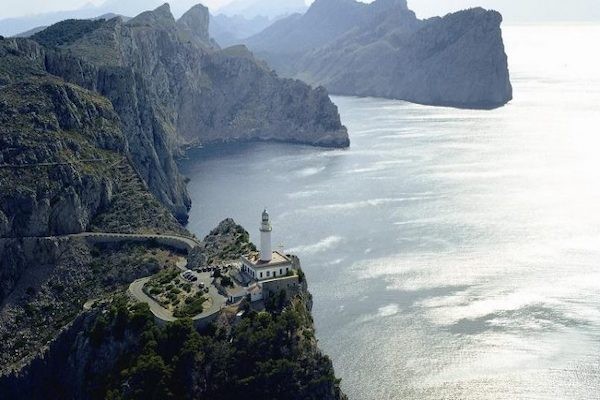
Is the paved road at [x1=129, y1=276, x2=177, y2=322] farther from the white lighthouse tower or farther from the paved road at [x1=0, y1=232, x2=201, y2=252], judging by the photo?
the paved road at [x1=0, y1=232, x2=201, y2=252]

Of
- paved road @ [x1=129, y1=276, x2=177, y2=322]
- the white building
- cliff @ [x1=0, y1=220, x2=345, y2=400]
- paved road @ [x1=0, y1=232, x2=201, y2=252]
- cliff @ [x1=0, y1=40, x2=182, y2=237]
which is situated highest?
cliff @ [x1=0, y1=40, x2=182, y2=237]

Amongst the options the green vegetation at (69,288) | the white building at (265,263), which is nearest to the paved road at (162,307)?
the white building at (265,263)

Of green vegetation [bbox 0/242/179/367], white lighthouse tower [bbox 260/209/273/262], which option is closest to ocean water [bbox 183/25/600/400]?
white lighthouse tower [bbox 260/209/273/262]

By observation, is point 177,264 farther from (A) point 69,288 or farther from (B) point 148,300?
(B) point 148,300

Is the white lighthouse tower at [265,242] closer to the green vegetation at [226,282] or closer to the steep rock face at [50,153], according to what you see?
the green vegetation at [226,282]

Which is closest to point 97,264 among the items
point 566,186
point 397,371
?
point 397,371

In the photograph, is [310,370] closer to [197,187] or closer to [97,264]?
[97,264]

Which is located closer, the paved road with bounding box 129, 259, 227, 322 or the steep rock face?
the paved road with bounding box 129, 259, 227, 322

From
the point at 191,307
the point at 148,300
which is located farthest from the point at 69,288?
the point at 191,307

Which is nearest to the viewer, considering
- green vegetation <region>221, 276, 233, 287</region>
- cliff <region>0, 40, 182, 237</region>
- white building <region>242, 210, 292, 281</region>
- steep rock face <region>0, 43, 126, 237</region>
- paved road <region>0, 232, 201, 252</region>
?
green vegetation <region>221, 276, 233, 287</region>
